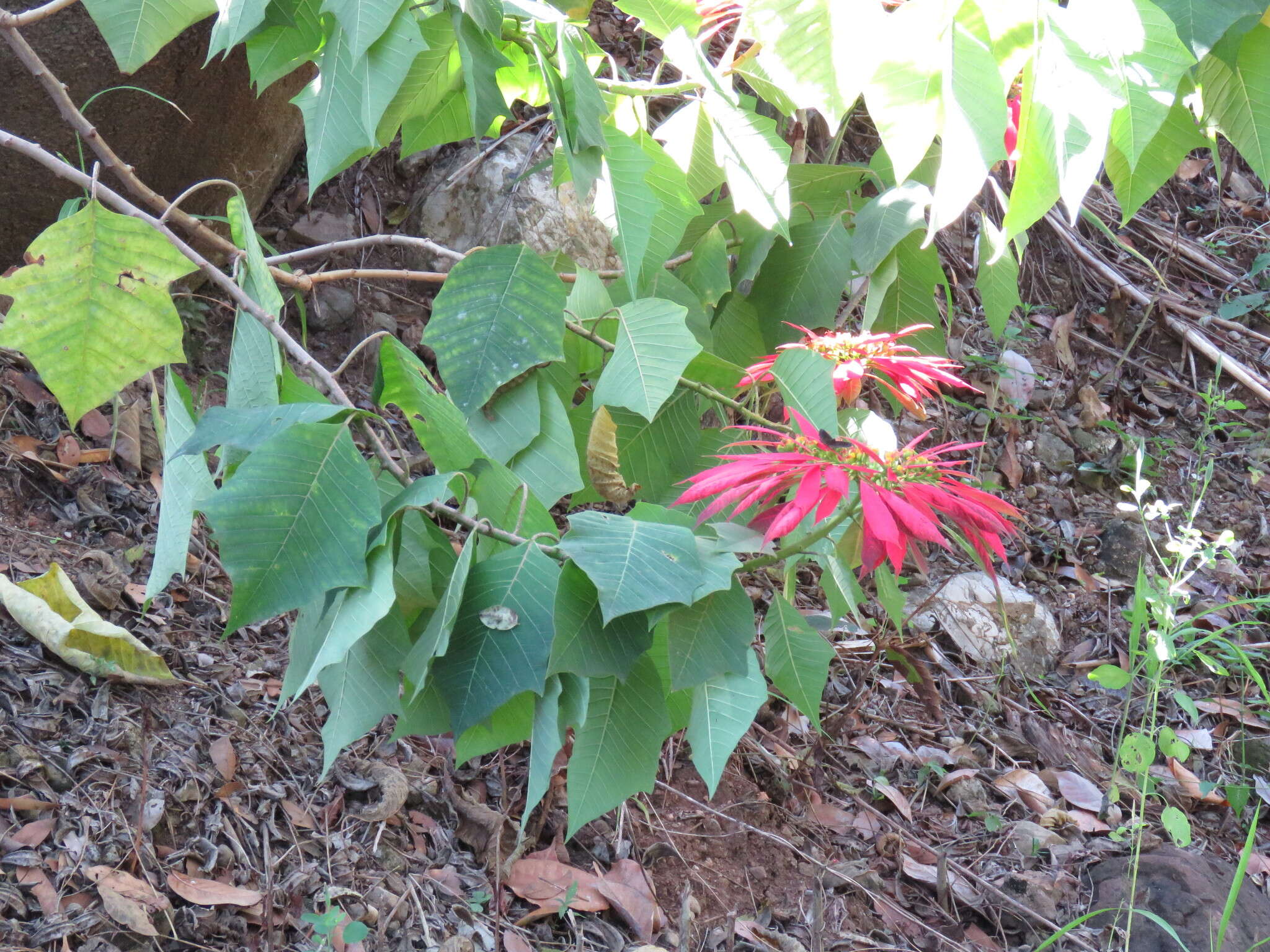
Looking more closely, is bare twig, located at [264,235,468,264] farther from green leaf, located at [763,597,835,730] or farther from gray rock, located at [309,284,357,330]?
gray rock, located at [309,284,357,330]

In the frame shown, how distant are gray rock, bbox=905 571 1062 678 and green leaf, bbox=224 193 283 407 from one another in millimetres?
1624

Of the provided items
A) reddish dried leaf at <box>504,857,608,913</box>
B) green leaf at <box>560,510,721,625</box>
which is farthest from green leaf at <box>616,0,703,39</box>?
reddish dried leaf at <box>504,857,608,913</box>

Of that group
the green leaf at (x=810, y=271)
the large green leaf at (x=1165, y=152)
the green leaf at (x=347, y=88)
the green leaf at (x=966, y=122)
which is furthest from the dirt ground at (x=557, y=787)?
the large green leaf at (x=1165, y=152)

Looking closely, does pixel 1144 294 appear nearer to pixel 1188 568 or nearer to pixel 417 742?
pixel 1188 568

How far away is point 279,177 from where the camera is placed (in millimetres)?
1775

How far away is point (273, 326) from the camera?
0.74 metres

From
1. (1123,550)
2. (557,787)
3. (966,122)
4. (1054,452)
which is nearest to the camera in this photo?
(966,122)

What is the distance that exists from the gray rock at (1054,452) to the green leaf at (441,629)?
226 cm

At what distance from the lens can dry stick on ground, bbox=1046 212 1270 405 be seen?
2.82 meters

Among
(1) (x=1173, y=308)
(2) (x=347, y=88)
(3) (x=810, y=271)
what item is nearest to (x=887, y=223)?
(3) (x=810, y=271)

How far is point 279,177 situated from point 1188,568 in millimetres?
2208

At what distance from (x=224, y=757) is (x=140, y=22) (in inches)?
30.9

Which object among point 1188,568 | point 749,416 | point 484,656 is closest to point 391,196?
point 749,416

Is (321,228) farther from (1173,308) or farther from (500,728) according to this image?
(1173,308)
